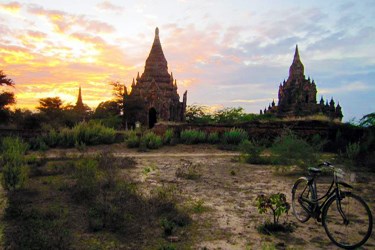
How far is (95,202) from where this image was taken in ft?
19.9

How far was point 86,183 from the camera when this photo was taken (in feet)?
22.8

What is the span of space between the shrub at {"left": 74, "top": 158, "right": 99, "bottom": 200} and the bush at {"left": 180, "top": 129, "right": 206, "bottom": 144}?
381 inches

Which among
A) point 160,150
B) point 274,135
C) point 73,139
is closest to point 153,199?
point 160,150

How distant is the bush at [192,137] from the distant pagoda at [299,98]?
26.0 m

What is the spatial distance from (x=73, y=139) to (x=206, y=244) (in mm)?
12515

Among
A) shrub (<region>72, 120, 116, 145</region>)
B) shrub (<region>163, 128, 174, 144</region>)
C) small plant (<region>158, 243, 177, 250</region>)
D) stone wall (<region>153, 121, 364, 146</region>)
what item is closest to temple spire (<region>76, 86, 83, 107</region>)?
stone wall (<region>153, 121, 364, 146</region>)

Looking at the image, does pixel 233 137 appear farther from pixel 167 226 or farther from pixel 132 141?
pixel 167 226

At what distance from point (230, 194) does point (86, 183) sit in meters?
3.11

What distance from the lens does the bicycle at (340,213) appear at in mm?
4621

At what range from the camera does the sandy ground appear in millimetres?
4719

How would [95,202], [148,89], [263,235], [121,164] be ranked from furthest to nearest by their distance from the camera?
1. [148,89]
2. [121,164]
3. [95,202]
4. [263,235]

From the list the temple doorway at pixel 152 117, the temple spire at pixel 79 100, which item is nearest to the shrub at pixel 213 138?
the temple doorway at pixel 152 117

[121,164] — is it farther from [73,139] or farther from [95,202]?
[73,139]

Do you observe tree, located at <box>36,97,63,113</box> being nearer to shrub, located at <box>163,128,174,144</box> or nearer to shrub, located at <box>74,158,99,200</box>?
shrub, located at <box>163,128,174,144</box>
